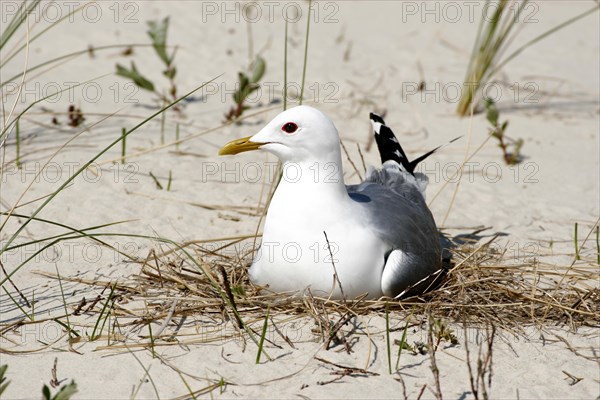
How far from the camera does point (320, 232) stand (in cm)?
395

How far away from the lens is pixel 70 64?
758cm

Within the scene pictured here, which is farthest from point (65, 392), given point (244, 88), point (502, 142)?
point (502, 142)

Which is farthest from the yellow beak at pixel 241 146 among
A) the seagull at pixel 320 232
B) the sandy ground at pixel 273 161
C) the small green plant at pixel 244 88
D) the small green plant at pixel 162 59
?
the small green plant at pixel 162 59

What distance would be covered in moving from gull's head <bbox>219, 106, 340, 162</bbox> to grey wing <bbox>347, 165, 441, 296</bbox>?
0.37 m

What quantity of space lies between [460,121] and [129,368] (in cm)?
455

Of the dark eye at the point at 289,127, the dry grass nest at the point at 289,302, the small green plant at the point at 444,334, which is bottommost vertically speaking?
the small green plant at the point at 444,334

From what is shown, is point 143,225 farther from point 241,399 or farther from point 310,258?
point 241,399

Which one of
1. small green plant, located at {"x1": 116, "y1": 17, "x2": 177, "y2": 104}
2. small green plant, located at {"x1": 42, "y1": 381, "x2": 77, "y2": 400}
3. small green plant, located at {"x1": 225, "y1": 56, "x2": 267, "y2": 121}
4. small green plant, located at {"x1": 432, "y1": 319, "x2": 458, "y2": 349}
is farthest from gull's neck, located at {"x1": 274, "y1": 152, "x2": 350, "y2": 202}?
small green plant, located at {"x1": 116, "y1": 17, "x2": 177, "y2": 104}

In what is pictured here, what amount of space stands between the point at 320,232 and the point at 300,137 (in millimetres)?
434

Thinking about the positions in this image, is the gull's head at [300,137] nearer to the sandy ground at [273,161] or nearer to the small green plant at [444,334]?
the sandy ground at [273,161]

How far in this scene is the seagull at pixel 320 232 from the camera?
3957mm

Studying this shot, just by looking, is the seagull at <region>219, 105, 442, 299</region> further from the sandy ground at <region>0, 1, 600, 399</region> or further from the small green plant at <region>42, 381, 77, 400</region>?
the small green plant at <region>42, 381, 77, 400</region>

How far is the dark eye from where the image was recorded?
3.99 m

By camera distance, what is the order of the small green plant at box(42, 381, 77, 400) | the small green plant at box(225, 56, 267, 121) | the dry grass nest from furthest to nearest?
the small green plant at box(225, 56, 267, 121)
the dry grass nest
the small green plant at box(42, 381, 77, 400)
